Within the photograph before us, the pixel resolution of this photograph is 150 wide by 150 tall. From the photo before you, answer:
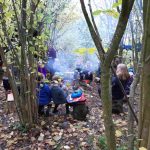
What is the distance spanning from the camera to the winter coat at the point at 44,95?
19.4 ft

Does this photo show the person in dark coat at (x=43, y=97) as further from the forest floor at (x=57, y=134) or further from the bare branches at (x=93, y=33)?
the bare branches at (x=93, y=33)

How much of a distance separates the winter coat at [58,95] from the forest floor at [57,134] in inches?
12.0

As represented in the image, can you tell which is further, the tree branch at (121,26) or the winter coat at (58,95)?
the winter coat at (58,95)

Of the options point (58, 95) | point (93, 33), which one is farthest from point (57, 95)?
point (93, 33)

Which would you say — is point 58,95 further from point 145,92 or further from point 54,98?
point 145,92

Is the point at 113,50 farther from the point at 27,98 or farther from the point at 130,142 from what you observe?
the point at 27,98

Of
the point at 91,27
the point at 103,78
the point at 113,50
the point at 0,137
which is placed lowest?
the point at 0,137

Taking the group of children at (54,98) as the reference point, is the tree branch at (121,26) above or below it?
above

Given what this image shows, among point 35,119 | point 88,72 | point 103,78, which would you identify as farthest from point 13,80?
point 88,72

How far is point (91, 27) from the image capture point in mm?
1467

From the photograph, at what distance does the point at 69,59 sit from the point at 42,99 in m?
12.8

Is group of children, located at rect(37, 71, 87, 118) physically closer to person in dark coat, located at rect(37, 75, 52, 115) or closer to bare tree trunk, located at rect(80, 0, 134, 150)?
person in dark coat, located at rect(37, 75, 52, 115)

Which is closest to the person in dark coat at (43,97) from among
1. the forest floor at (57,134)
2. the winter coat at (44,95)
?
the winter coat at (44,95)

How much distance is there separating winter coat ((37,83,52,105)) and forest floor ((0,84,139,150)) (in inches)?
13.4
